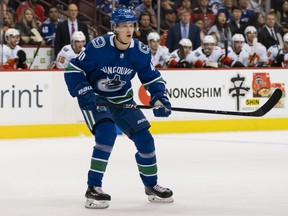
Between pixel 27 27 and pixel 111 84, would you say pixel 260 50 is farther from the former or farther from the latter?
pixel 111 84

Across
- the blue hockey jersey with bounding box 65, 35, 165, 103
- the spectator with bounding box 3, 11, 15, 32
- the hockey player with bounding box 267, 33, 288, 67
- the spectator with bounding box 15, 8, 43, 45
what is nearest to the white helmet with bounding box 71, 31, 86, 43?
the spectator with bounding box 15, 8, 43, 45

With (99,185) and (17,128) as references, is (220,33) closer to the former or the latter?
(17,128)

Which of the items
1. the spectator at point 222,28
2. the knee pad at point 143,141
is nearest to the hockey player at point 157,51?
the spectator at point 222,28

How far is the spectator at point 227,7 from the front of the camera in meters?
13.9

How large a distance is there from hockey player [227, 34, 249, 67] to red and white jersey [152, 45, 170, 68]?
948 millimetres

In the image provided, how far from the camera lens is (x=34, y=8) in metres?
13.2

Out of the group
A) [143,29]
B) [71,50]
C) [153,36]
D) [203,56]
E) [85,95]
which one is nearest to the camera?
[85,95]

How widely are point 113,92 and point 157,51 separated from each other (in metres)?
6.18

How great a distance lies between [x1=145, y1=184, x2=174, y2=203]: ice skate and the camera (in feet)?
20.8

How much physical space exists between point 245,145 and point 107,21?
4.20 m

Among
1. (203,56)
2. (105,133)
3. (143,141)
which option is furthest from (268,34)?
(105,133)

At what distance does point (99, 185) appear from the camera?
622 centimetres

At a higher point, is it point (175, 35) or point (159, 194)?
point (159, 194)

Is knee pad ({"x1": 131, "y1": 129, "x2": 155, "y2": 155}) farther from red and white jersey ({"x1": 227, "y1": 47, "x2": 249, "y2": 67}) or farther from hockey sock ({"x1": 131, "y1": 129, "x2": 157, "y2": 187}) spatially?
red and white jersey ({"x1": 227, "y1": 47, "x2": 249, "y2": 67})
